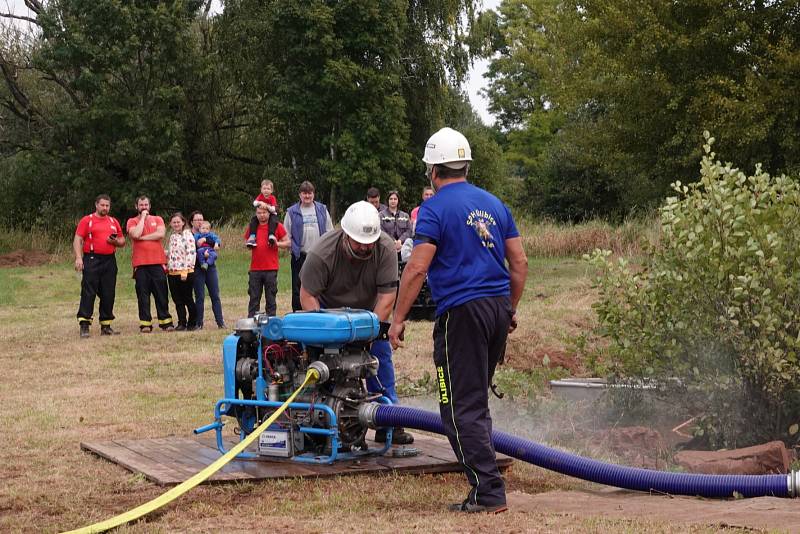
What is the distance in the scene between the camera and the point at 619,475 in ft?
22.6

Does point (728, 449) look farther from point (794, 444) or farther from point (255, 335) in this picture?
point (255, 335)

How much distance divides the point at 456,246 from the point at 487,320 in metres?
0.44

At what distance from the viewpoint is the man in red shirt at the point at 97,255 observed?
1546 centimetres

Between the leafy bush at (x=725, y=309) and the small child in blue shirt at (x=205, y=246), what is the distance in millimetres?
7930

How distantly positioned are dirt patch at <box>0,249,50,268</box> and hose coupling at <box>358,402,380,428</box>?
2452 cm

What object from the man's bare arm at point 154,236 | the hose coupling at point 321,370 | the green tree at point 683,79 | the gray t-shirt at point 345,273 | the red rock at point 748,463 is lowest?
the red rock at point 748,463

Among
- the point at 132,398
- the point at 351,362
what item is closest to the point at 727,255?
the point at 351,362

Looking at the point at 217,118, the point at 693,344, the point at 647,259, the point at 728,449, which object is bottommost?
the point at 728,449

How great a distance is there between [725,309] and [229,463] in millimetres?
3920

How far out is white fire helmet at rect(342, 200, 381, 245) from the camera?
747 centimetres

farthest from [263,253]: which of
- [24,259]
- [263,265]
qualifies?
[24,259]

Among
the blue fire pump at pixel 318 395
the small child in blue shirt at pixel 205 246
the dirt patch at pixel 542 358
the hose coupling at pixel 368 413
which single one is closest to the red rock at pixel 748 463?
the blue fire pump at pixel 318 395

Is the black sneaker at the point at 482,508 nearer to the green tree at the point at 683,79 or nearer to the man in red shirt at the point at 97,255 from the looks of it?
the man in red shirt at the point at 97,255

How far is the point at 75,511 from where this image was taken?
6.54 m
